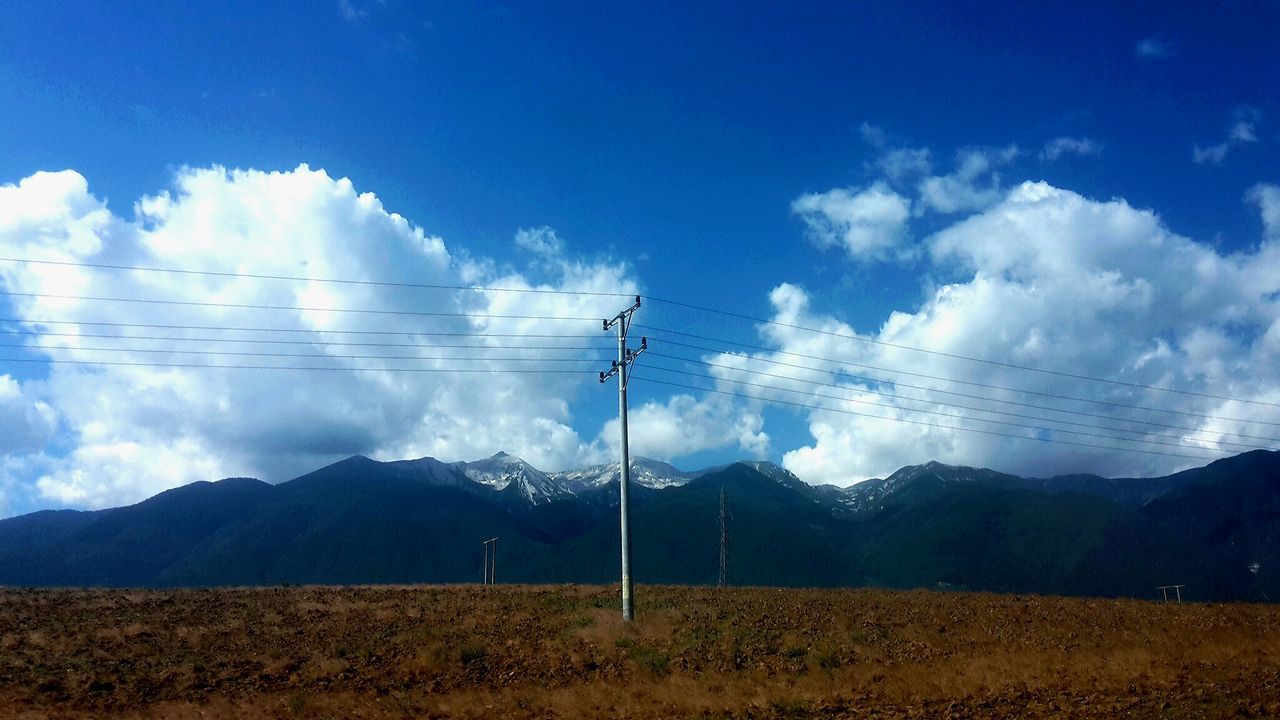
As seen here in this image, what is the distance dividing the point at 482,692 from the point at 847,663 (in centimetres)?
1432

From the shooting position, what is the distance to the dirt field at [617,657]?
26.9m

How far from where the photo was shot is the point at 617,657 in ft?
107

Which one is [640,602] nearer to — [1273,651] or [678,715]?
[678,715]

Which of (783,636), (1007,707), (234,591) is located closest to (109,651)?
(234,591)

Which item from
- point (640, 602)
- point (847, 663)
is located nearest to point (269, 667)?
point (640, 602)

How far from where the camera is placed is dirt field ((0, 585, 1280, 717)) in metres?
26.9

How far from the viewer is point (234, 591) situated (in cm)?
4453

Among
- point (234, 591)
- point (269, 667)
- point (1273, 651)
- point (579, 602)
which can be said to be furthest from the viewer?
point (234, 591)

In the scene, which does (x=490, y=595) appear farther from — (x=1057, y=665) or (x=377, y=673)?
(x=1057, y=665)

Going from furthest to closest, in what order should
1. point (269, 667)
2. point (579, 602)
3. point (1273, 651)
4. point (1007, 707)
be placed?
point (579, 602) < point (1273, 651) < point (269, 667) < point (1007, 707)

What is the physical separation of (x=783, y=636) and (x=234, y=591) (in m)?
30.4

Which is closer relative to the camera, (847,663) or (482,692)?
(482,692)

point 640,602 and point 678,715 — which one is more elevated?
point 640,602

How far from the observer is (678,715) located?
2700 centimetres
